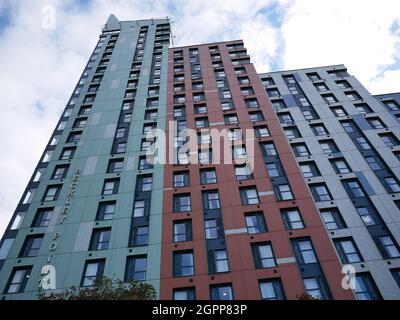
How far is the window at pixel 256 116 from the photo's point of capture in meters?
42.2

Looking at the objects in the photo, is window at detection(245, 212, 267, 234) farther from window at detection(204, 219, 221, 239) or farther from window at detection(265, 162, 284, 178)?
window at detection(265, 162, 284, 178)

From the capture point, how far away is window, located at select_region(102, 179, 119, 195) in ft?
113

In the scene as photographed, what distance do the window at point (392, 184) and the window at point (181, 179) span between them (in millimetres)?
20959

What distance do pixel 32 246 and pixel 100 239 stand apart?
624 centimetres

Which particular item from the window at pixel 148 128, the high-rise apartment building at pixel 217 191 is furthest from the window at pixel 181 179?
the window at pixel 148 128

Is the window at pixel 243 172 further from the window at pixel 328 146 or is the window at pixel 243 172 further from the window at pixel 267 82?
the window at pixel 267 82

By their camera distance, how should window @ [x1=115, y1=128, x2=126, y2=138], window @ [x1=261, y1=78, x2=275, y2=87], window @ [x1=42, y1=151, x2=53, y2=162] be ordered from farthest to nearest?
window @ [x1=261, y1=78, x2=275, y2=87]
window @ [x1=115, y1=128, x2=126, y2=138]
window @ [x1=42, y1=151, x2=53, y2=162]

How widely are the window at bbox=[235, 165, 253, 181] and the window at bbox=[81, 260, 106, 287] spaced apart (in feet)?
51.8

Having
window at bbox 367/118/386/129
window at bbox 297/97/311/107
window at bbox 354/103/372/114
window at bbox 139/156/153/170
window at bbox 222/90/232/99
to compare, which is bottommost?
window at bbox 139/156/153/170

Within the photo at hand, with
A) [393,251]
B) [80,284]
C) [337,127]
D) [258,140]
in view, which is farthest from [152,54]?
[393,251]

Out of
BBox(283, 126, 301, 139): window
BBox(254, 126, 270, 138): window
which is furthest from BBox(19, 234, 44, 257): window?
BBox(283, 126, 301, 139): window

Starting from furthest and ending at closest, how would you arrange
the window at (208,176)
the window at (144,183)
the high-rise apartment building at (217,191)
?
the window at (208,176), the window at (144,183), the high-rise apartment building at (217,191)

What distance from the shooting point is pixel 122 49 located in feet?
199
